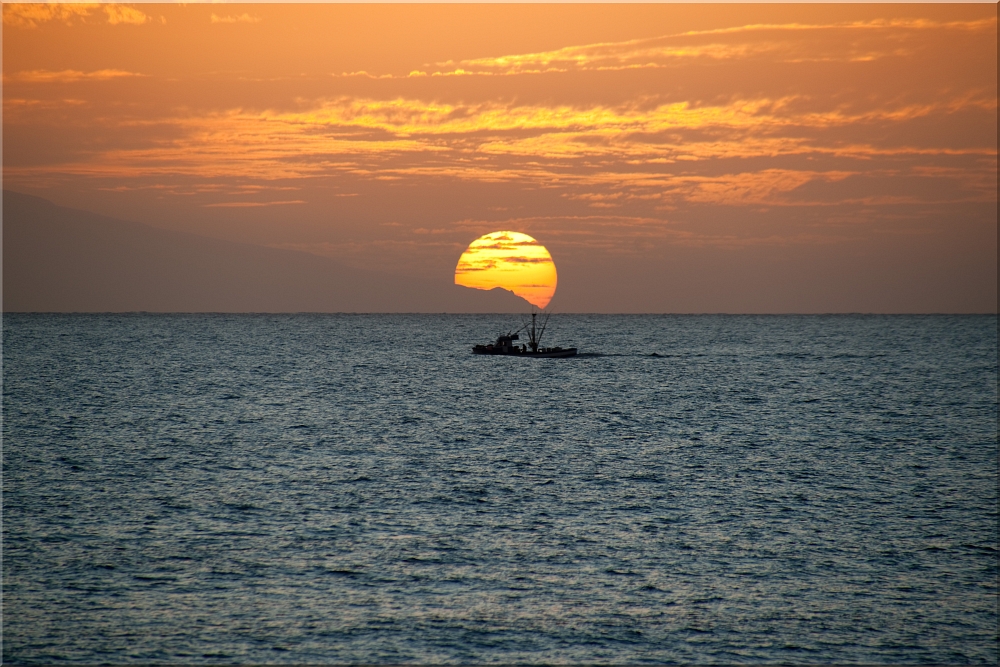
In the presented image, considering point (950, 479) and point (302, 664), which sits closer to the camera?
point (302, 664)

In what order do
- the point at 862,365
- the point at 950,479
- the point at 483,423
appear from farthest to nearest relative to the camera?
the point at 862,365
the point at 483,423
the point at 950,479

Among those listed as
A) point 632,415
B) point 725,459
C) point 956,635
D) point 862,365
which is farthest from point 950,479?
point 862,365

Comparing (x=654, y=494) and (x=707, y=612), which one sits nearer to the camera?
(x=707, y=612)

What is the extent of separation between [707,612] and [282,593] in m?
13.1

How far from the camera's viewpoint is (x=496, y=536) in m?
34.0

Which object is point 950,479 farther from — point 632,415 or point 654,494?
point 632,415

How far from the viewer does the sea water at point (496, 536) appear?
24391 mm

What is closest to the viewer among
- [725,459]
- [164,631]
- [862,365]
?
[164,631]

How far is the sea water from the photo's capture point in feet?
80.0

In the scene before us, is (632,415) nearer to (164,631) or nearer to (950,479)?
(950,479)

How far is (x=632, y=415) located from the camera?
77125 mm

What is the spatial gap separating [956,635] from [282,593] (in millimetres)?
19981

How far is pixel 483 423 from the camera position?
232 ft

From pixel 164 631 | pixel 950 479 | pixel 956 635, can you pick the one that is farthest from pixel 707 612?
pixel 950 479
